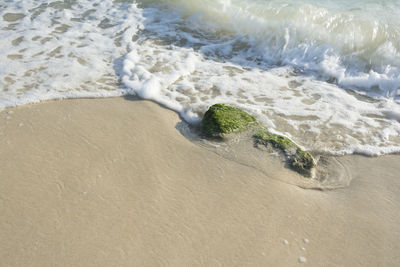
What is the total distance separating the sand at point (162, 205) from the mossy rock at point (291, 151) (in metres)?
0.17

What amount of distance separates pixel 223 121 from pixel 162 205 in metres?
1.20

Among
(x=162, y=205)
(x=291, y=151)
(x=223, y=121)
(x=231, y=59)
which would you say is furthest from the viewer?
(x=231, y=59)

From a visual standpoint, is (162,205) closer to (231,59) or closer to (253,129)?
(253,129)

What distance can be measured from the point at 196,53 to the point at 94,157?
2.92 m

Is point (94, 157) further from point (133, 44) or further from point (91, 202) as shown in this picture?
point (133, 44)

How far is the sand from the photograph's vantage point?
7.35ft

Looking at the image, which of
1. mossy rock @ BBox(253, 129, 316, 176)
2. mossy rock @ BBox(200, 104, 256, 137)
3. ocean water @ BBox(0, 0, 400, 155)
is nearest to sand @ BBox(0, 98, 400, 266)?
mossy rock @ BBox(253, 129, 316, 176)

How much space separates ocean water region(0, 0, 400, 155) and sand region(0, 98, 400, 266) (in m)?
0.61

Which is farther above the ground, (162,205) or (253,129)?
(253,129)

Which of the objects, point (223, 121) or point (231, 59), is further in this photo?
point (231, 59)

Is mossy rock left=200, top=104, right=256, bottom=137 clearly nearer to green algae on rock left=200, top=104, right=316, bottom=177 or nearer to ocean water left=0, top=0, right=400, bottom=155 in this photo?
green algae on rock left=200, top=104, right=316, bottom=177

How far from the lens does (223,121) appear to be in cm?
340

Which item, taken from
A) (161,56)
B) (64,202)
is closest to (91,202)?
(64,202)

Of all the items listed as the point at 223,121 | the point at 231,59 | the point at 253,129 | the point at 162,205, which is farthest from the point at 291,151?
the point at 231,59
